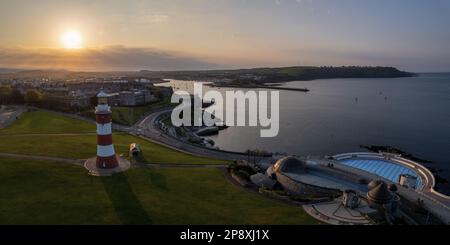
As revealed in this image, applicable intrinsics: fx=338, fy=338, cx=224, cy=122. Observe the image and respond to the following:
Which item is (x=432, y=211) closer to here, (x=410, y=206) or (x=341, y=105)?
(x=410, y=206)

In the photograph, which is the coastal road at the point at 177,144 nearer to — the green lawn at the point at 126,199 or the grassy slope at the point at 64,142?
the grassy slope at the point at 64,142

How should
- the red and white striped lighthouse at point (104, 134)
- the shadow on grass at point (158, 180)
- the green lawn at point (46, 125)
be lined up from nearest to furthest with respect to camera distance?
1. the shadow on grass at point (158, 180)
2. the red and white striped lighthouse at point (104, 134)
3. the green lawn at point (46, 125)

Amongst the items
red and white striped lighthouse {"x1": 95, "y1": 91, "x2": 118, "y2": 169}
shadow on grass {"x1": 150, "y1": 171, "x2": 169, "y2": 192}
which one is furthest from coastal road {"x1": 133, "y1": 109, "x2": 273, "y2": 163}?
red and white striped lighthouse {"x1": 95, "y1": 91, "x2": 118, "y2": 169}

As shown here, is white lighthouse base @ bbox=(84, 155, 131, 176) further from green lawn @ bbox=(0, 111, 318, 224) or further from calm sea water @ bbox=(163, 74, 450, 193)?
calm sea water @ bbox=(163, 74, 450, 193)

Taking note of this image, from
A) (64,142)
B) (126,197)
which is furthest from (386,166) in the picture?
(64,142)

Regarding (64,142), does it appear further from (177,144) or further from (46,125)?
(46,125)

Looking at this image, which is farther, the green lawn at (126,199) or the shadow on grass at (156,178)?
the shadow on grass at (156,178)

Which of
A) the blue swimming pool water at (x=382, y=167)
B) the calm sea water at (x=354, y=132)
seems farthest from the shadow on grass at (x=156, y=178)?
the calm sea water at (x=354, y=132)
